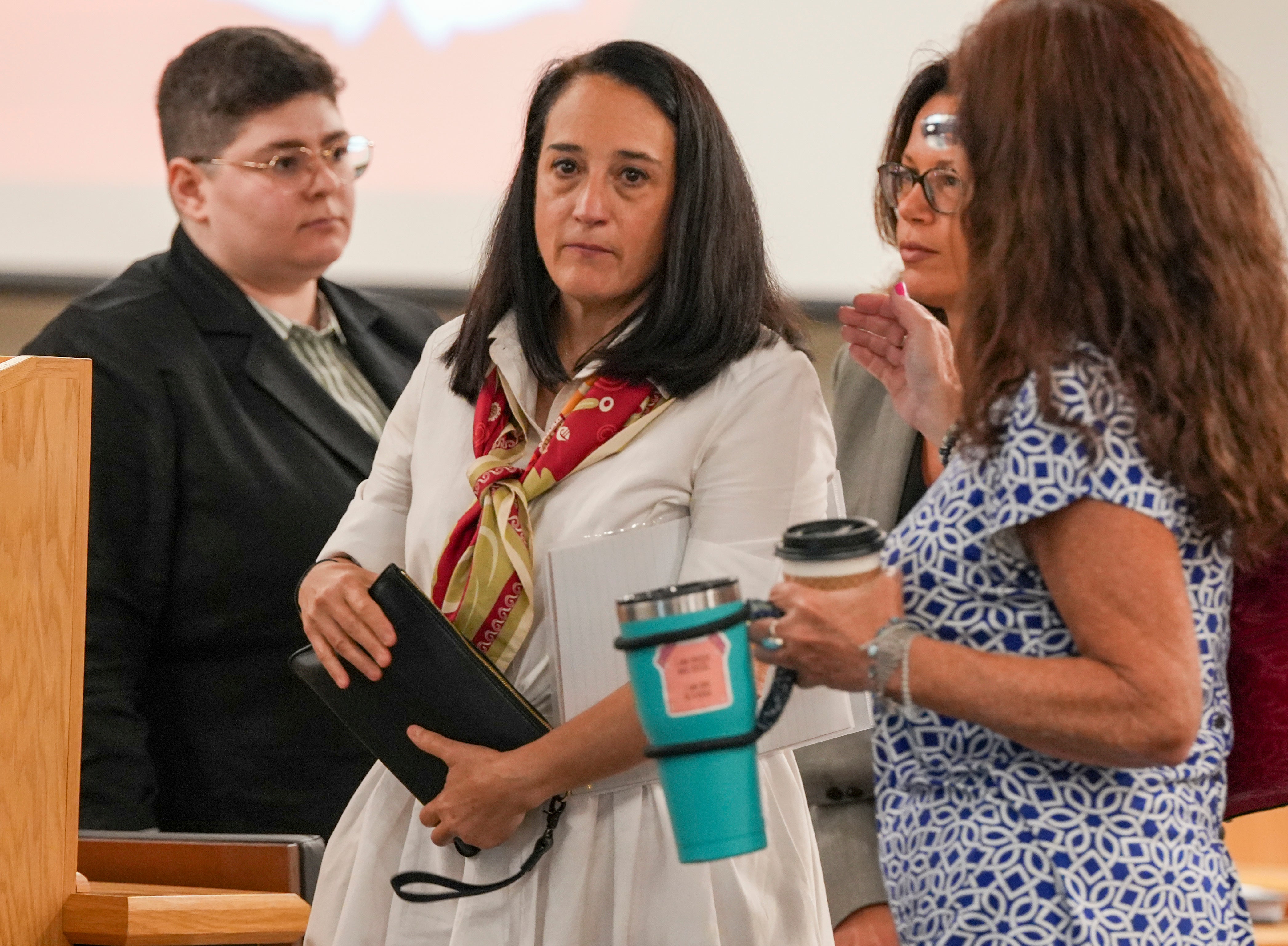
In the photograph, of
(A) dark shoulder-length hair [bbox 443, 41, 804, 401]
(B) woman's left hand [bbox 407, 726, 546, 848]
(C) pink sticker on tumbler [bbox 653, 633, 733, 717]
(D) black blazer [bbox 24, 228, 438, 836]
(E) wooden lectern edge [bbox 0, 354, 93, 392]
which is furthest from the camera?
(D) black blazer [bbox 24, 228, 438, 836]

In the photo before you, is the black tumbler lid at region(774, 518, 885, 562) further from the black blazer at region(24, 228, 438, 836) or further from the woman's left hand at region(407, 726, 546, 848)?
the black blazer at region(24, 228, 438, 836)

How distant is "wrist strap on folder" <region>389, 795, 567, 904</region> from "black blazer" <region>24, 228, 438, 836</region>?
0.77 m

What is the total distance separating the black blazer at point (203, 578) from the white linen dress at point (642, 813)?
2.05 feet

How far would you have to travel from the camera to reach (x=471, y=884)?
5.40ft

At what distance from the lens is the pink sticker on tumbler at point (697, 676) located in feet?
3.63

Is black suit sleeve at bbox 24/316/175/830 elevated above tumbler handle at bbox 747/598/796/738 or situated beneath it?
situated beneath

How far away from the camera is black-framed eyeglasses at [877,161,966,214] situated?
1.94m

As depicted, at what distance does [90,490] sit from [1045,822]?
1.62 meters

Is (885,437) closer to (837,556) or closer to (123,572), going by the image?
(837,556)

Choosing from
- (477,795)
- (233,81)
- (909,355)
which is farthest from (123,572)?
(909,355)

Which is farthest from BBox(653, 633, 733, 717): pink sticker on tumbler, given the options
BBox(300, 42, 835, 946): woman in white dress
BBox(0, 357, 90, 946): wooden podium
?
BBox(0, 357, 90, 946): wooden podium

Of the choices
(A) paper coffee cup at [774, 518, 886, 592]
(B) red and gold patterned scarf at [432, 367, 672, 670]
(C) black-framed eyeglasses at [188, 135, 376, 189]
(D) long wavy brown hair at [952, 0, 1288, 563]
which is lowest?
(B) red and gold patterned scarf at [432, 367, 672, 670]

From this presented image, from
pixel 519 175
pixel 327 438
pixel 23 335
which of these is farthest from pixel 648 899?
pixel 23 335

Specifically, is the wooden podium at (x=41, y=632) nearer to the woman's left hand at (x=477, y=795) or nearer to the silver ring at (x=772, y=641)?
the woman's left hand at (x=477, y=795)
